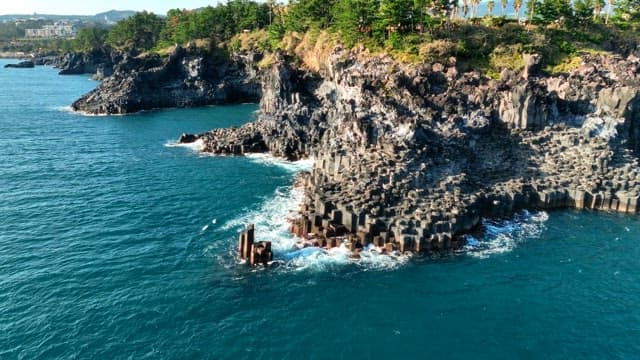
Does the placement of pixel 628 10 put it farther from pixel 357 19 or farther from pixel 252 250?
pixel 252 250

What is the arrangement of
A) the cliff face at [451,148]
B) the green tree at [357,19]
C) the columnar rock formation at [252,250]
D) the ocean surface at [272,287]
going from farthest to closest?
the green tree at [357,19]
the cliff face at [451,148]
the columnar rock formation at [252,250]
the ocean surface at [272,287]

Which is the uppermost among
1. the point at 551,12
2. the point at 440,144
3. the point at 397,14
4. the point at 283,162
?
the point at 551,12

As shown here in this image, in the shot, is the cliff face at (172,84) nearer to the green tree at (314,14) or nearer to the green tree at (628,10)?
the green tree at (314,14)

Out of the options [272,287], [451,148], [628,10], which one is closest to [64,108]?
[451,148]

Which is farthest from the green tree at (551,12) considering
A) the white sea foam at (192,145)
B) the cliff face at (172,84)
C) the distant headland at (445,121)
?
the white sea foam at (192,145)

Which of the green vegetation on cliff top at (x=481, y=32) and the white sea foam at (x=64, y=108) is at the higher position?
the green vegetation on cliff top at (x=481, y=32)

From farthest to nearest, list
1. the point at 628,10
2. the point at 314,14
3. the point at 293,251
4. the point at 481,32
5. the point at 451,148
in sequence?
the point at 314,14 → the point at 628,10 → the point at 481,32 → the point at 451,148 → the point at 293,251
